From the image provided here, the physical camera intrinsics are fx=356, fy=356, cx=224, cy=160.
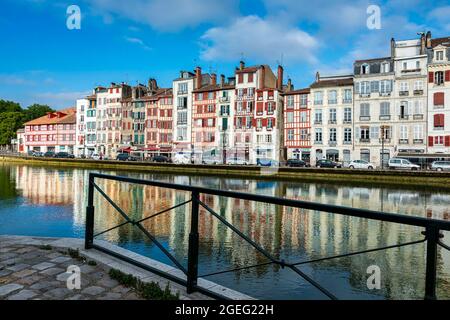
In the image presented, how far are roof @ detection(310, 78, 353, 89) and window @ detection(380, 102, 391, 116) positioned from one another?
5.39 meters

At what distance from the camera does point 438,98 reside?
4550 cm

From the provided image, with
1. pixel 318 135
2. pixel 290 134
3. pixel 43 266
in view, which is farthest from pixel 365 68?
pixel 43 266

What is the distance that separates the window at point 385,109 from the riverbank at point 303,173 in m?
15.9

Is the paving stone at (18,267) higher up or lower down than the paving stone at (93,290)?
higher up

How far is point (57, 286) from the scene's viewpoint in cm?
387

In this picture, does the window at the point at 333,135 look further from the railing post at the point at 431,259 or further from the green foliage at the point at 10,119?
the green foliage at the point at 10,119

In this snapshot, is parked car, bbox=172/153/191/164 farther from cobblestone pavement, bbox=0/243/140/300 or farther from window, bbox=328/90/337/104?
cobblestone pavement, bbox=0/243/140/300

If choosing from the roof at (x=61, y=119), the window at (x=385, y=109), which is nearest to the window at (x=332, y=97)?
the window at (x=385, y=109)

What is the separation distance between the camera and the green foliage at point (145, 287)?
140 inches

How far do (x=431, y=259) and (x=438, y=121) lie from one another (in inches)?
1974

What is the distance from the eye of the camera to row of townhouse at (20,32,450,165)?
46.6 m

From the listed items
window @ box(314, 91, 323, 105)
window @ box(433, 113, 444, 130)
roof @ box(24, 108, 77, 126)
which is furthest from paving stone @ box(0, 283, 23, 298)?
roof @ box(24, 108, 77, 126)
